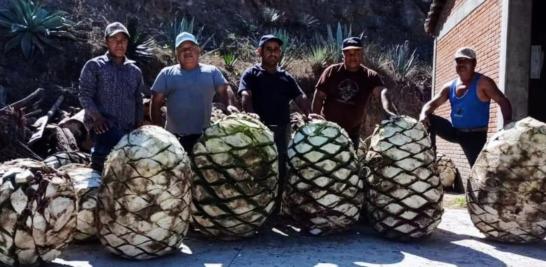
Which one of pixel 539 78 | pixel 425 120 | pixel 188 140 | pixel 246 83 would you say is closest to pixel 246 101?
pixel 246 83

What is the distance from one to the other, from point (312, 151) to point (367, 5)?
18.8 meters

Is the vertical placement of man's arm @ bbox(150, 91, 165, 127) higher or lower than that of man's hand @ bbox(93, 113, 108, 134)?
higher

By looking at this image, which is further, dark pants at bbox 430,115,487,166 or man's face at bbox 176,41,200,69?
dark pants at bbox 430,115,487,166

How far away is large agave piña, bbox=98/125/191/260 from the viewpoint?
336 cm

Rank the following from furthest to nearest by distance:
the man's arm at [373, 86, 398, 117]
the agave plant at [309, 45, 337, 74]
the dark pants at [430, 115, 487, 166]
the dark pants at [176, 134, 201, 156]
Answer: the agave plant at [309, 45, 337, 74] < the dark pants at [430, 115, 487, 166] < the man's arm at [373, 86, 398, 117] < the dark pants at [176, 134, 201, 156]

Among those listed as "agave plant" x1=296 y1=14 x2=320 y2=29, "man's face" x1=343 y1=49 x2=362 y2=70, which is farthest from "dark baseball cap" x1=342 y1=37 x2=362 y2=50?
"agave plant" x1=296 y1=14 x2=320 y2=29

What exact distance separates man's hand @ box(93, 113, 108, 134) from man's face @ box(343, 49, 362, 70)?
230 cm

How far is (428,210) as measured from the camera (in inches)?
157

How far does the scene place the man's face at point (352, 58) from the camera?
512 cm

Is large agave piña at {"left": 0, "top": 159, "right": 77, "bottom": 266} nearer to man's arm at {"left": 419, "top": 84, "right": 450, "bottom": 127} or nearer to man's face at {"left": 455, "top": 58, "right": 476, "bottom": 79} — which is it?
man's arm at {"left": 419, "top": 84, "right": 450, "bottom": 127}

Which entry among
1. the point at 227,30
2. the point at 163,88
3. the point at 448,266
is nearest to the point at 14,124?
the point at 163,88

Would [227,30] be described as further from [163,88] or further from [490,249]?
[490,249]

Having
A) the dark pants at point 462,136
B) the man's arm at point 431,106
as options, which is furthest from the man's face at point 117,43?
the dark pants at point 462,136

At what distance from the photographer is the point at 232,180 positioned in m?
3.74
